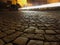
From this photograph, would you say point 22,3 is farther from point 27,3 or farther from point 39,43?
point 39,43

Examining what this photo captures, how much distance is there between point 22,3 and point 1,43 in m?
13.3

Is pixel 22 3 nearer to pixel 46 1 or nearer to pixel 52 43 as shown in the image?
pixel 46 1

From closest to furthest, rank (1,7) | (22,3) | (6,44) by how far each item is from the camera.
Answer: (6,44), (1,7), (22,3)

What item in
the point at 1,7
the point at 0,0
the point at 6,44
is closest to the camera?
the point at 6,44

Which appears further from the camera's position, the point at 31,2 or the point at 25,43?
the point at 31,2

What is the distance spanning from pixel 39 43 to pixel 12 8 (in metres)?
10.2

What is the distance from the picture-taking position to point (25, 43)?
1.87 m

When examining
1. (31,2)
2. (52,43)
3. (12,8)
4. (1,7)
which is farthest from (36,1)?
(52,43)

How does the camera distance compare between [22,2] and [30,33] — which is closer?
[30,33]

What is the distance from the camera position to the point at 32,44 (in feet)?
5.99

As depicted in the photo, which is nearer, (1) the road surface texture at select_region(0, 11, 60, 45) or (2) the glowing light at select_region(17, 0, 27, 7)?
(1) the road surface texture at select_region(0, 11, 60, 45)

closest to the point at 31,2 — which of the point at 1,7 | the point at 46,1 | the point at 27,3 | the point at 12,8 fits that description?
the point at 27,3

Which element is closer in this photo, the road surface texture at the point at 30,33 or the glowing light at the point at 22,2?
the road surface texture at the point at 30,33

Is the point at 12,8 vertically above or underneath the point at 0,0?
underneath
